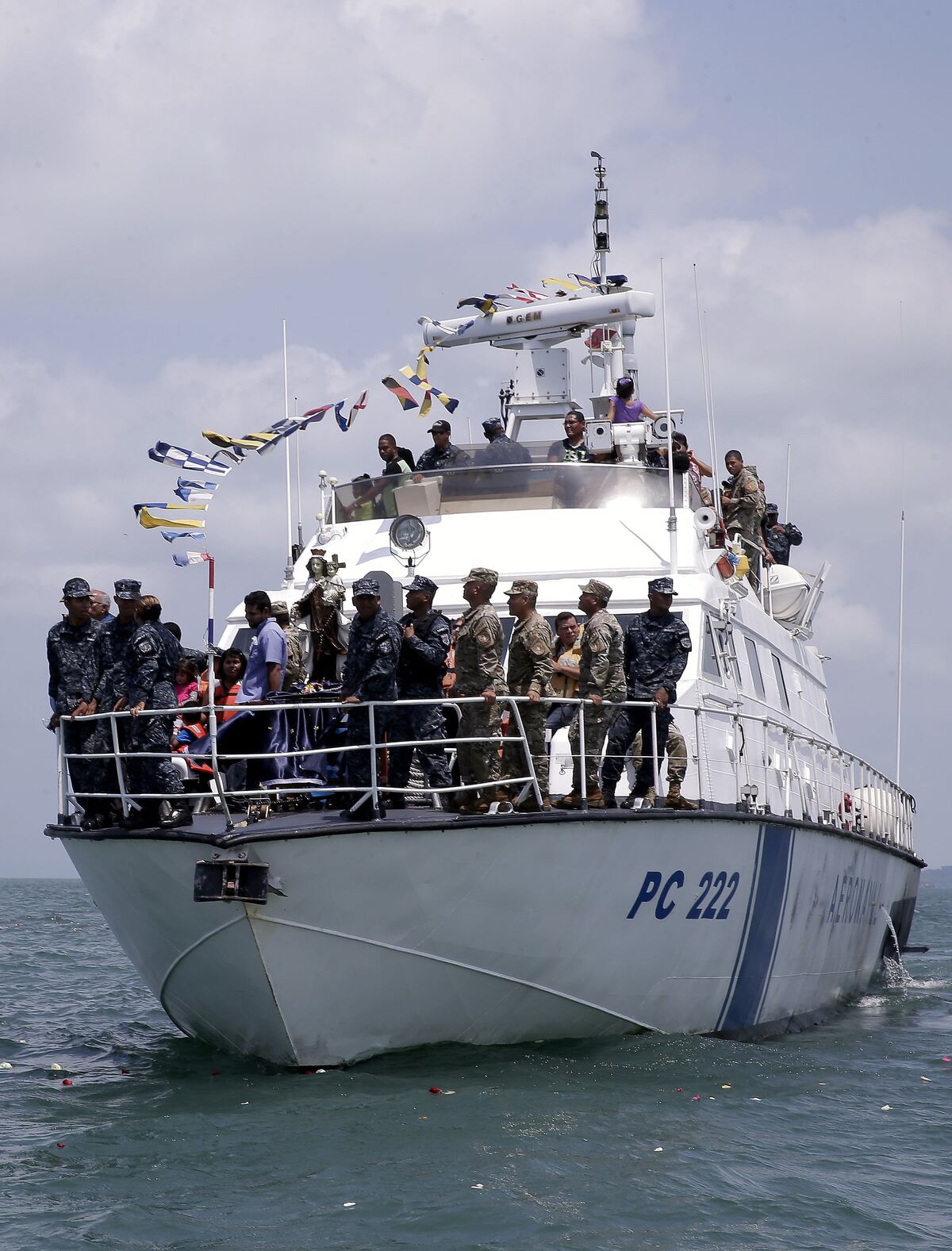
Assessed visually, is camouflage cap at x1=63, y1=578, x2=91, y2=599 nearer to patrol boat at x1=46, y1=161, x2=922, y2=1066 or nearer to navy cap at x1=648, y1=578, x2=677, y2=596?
patrol boat at x1=46, y1=161, x2=922, y2=1066

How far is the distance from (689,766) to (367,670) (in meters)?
3.49

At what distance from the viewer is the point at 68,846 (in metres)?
11.3

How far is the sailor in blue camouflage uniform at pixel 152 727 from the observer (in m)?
9.60

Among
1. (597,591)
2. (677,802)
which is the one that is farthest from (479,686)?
(677,802)

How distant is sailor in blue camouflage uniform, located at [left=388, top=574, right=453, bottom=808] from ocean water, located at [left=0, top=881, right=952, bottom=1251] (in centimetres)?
178

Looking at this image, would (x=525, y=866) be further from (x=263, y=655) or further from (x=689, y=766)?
(x=689, y=766)

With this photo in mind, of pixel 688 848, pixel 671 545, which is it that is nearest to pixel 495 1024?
pixel 688 848

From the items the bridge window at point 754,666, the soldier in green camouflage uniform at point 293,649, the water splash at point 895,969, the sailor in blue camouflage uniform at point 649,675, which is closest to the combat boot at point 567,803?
the sailor in blue camouflage uniform at point 649,675

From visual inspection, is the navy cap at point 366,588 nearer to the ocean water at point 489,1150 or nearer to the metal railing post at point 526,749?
the metal railing post at point 526,749

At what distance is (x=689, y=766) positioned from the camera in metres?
11.6

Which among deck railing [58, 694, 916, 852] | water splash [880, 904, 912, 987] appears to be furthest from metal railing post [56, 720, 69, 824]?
water splash [880, 904, 912, 987]

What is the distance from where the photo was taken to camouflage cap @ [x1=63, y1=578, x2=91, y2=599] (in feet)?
33.5

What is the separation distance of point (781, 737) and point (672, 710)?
10.7 ft

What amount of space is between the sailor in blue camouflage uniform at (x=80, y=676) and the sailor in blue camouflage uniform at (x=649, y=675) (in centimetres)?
345
